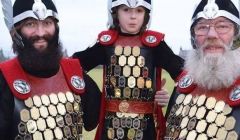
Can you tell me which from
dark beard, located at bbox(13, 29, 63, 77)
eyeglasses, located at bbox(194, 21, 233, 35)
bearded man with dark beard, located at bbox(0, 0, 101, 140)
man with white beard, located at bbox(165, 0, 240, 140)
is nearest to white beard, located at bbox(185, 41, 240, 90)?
man with white beard, located at bbox(165, 0, 240, 140)

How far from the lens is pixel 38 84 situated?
3393mm

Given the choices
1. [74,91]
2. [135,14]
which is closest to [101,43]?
[135,14]

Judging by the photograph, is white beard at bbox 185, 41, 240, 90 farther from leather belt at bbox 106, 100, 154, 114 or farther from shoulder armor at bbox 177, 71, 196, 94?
leather belt at bbox 106, 100, 154, 114

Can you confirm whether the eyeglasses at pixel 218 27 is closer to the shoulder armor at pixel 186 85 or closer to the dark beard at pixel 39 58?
the shoulder armor at pixel 186 85

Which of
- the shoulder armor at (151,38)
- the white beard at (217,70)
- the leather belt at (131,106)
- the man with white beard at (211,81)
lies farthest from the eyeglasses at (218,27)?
the leather belt at (131,106)

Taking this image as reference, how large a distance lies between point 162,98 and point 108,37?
0.75 meters

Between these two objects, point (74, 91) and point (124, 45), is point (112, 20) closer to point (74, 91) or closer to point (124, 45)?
point (124, 45)

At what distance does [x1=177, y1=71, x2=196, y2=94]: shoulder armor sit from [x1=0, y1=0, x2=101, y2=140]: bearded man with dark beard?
673 mm

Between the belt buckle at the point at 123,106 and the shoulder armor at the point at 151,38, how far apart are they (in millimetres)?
539

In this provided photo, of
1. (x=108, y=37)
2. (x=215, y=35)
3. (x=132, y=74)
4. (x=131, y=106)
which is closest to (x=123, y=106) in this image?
(x=131, y=106)

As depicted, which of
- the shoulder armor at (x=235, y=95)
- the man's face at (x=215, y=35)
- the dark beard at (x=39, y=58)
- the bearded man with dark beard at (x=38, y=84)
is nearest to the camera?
the shoulder armor at (x=235, y=95)

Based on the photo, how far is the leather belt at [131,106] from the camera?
4.47 metres

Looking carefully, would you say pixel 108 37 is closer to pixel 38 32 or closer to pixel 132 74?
pixel 132 74

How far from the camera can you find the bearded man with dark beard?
129 inches
